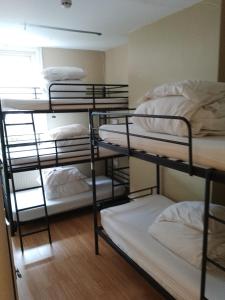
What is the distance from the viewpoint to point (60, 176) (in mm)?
3496

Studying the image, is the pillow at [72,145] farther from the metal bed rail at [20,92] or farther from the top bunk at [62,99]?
the metal bed rail at [20,92]

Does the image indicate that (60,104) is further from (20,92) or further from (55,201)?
→ (55,201)

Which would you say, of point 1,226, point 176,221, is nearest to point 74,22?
point 176,221

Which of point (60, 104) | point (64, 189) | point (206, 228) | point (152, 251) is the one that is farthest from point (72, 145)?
point (206, 228)

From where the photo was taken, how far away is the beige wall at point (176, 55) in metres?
2.19

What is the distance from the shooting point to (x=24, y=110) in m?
2.77

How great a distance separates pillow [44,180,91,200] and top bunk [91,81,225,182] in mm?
1864

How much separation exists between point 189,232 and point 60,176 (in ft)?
7.00

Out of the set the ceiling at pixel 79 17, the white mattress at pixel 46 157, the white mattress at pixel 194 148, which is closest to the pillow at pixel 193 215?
the white mattress at pixel 194 148

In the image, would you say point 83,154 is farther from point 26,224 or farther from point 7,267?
point 7,267

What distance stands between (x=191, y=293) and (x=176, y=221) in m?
0.56

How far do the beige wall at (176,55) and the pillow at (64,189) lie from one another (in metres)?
0.83

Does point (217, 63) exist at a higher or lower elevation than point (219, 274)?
higher

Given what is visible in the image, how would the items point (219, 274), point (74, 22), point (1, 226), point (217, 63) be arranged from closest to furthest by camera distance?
point (1, 226), point (219, 274), point (217, 63), point (74, 22)
